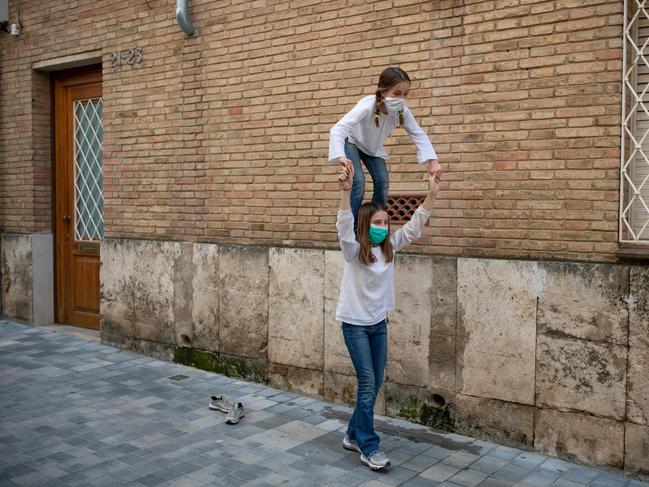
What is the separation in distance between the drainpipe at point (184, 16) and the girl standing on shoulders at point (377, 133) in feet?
10.5

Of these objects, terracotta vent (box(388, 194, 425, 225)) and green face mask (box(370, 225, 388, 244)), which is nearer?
green face mask (box(370, 225, 388, 244))

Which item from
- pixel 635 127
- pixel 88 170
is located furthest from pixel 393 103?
pixel 88 170

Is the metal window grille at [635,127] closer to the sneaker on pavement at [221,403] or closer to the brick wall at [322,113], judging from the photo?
the brick wall at [322,113]

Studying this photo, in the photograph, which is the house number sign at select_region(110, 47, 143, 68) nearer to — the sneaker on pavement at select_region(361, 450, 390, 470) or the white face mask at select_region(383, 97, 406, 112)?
the white face mask at select_region(383, 97, 406, 112)

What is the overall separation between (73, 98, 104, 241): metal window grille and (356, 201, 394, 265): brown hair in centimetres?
528

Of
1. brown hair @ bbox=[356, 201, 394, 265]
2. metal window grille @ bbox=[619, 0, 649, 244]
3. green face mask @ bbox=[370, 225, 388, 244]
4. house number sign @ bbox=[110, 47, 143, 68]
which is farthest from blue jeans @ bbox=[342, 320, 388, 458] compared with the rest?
house number sign @ bbox=[110, 47, 143, 68]

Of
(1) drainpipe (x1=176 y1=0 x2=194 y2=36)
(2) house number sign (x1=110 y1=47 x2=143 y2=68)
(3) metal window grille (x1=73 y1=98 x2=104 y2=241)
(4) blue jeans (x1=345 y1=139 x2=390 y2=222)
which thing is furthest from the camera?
(3) metal window grille (x1=73 y1=98 x2=104 y2=241)

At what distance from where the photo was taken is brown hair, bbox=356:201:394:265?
15.3 feet

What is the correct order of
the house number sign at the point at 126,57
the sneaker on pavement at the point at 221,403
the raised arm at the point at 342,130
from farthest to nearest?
the house number sign at the point at 126,57 → the sneaker on pavement at the point at 221,403 → the raised arm at the point at 342,130

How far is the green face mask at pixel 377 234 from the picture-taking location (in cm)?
468

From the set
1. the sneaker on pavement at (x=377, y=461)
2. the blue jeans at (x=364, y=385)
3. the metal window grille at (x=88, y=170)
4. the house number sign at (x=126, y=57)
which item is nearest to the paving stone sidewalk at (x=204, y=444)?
the sneaker on pavement at (x=377, y=461)

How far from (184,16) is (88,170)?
2942 millimetres

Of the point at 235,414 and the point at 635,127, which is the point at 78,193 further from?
the point at 635,127

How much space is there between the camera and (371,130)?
191 inches
